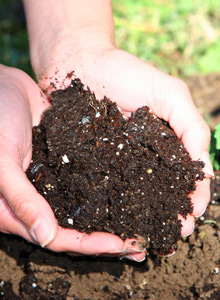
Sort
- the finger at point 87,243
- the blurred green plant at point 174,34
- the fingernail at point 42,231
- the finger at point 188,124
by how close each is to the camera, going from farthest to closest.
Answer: the blurred green plant at point 174,34
the finger at point 188,124
the finger at point 87,243
the fingernail at point 42,231

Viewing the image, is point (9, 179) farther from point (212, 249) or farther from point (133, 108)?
point (212, 249)

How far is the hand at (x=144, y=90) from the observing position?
207cm

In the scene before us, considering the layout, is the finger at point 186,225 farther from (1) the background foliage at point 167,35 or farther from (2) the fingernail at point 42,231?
(1) the background foliage at point 167,35

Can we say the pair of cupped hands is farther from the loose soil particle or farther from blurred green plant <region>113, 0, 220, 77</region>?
blurred green plant <region>113, 0, 220, 77</region>

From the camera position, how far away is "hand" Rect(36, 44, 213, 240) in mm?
2066

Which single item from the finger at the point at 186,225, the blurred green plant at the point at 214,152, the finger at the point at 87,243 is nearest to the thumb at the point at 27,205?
the finger at the point at 87,243

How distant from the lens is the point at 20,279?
216 centimetres

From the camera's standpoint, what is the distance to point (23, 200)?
172 centimetres

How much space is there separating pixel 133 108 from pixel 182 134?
0.38 meters

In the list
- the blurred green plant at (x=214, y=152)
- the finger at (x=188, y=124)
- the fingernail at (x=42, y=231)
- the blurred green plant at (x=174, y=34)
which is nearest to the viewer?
the fingernail at (x=42, y=231)

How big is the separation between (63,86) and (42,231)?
1.11m

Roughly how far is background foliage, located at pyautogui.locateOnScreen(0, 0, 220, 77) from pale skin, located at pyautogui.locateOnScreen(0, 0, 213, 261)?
1289mm

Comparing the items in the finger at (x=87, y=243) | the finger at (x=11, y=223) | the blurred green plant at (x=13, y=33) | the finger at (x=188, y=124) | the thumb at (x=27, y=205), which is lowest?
the blurred green plant at (x=13, y=33)

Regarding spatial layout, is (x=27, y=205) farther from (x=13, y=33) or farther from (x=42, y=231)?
(x=13, y=33)
